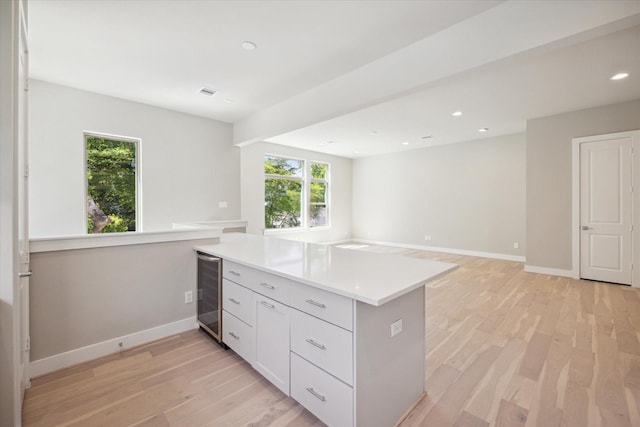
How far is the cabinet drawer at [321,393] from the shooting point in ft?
4.36

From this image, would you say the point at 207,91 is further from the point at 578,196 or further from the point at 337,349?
the point at 578,196

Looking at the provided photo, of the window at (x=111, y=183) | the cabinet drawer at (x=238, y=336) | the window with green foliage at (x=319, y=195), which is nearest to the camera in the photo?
the cabinet drawer at (x=238, y=336)

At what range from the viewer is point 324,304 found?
1426 mm

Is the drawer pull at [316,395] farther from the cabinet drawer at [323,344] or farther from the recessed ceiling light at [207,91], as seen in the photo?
the recessed ceiling light at [207,91]

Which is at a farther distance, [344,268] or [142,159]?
[142,159]

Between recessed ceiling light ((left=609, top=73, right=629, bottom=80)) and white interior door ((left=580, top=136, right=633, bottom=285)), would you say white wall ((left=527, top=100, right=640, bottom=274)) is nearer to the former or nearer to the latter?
white interior door ((left=580, top=136, right=633, bottom=285))

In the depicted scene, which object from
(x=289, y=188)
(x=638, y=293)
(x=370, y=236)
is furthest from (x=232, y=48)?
(x=370, y=236)

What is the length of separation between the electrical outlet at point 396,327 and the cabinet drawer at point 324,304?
31 centimetres

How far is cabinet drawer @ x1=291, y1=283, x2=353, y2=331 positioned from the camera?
4.31 feet

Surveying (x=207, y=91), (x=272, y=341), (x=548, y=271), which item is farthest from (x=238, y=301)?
(x=548, y=271)

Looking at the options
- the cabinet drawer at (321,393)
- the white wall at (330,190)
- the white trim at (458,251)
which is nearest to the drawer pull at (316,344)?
the cabinet drawer at (321,393)

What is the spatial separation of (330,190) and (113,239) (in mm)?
6542

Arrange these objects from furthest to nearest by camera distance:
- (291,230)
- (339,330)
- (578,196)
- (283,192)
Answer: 1. (291,230)
2. (283,192)
3. (578,196)
4. (339,330)

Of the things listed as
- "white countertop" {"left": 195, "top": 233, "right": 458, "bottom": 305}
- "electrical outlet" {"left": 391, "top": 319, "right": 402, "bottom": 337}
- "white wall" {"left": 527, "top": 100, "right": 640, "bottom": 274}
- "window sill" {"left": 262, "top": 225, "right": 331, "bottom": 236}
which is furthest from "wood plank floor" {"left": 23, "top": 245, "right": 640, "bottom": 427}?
"window sill" {"left": 262, "top": 225, "right": 331, "bottom": 236}
